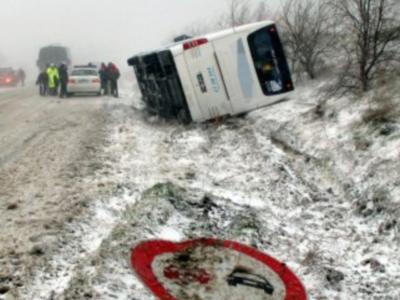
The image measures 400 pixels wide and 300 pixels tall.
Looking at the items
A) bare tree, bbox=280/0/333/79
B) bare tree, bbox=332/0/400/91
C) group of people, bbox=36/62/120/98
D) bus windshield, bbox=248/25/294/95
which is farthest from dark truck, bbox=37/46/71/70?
bare tree, bbox=332/0/400/91

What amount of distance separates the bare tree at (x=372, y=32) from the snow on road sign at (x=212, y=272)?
25.1 ft

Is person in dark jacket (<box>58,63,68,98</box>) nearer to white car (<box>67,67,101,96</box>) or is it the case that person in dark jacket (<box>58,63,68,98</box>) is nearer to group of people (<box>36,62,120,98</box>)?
group of people (<box>36,62,120,98</box>)

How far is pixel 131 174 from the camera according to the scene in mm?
9742

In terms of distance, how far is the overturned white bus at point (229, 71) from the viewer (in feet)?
47.2

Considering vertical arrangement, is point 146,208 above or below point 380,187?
above

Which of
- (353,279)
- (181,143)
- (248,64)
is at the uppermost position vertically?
(248,64)

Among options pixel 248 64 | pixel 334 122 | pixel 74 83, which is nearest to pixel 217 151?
pixel 334 122

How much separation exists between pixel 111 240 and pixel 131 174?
3.09 meters

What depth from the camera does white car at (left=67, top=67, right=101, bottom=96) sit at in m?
25.4

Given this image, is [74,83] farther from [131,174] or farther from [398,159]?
[398,159]

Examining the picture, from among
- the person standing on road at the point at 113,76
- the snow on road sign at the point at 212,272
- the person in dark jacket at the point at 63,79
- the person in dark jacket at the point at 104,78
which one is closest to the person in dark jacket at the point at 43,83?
the person in dark jacket at the point at 63,79

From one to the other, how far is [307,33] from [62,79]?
11501 millimetres

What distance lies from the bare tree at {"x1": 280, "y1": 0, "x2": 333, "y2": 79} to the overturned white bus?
5.28 meters

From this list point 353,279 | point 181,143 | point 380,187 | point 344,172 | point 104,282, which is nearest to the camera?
point 104,282
